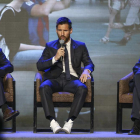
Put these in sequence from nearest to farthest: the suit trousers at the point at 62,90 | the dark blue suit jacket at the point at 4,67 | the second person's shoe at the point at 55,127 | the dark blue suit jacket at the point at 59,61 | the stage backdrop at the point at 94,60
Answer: the second person's shoe at the point at 55,127 < the suit trousers at the point at 62,90 < the dark blue suit jacket at the point at 4,67 < the dark blue suit jacket at the point at 59,61 < the stage backdrop at the point at 94,60

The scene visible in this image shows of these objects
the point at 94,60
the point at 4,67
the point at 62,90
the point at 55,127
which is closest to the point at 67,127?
the point at 55,127

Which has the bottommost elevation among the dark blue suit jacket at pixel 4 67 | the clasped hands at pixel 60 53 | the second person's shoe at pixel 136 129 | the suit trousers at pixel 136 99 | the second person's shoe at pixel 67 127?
the second person's shoe at pixel 136 129

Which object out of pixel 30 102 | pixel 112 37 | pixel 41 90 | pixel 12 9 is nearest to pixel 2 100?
pixel 41 90

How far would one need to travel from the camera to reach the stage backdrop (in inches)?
176

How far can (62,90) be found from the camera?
11.7 ft

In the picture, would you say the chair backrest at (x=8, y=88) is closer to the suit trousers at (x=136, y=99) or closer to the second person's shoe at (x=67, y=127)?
the second person's shoe at (x=67, y=127)

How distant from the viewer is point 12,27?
4.48 m

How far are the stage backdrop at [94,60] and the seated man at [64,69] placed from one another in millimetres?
804

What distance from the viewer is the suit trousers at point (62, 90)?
3236 millimetres

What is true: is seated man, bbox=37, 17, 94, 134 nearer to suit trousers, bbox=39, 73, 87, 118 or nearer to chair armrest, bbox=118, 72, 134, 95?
Answer: suit trousers, bbox=39, 73, 87, 118

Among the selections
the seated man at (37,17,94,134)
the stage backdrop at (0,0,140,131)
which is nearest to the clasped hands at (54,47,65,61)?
the seated man at (37,17,94,134)

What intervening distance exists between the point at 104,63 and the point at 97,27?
510 millimetres

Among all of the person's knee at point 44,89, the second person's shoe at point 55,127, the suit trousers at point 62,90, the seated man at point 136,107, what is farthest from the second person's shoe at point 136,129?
the person's knee at point 44,89

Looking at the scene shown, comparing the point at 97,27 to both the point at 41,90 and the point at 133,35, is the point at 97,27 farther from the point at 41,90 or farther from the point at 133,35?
the point at 41,90
